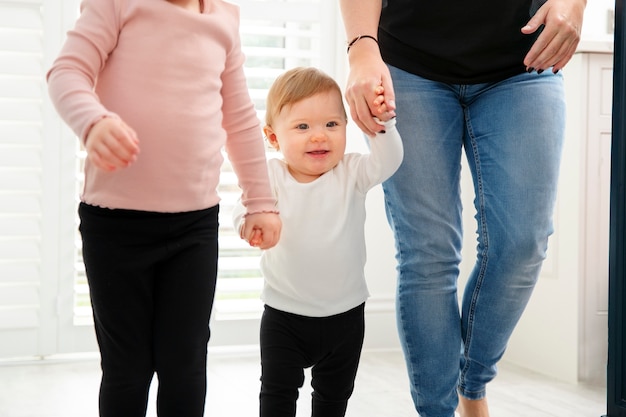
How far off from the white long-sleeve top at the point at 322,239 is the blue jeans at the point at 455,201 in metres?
0.07

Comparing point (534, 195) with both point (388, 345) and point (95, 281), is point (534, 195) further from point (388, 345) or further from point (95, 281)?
point (388, 345)

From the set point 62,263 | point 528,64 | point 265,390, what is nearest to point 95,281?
point 265,390

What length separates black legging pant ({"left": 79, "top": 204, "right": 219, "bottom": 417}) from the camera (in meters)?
1.22

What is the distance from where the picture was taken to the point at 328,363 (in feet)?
4.92

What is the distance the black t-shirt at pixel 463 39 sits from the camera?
148 centimetres

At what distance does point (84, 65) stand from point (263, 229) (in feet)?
1.33

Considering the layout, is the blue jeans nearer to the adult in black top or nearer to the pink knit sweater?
the adult in black top

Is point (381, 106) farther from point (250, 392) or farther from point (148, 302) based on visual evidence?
point (250, 392)

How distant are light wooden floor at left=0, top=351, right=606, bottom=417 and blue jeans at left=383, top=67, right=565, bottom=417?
577mm

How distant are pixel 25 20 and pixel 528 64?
1.76 metres

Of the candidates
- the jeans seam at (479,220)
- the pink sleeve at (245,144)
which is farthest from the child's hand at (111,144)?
the jeans seam at (479,220)

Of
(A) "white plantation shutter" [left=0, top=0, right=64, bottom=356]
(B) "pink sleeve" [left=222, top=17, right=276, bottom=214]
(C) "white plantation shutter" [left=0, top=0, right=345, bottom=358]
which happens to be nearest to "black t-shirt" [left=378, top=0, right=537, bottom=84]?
(B) "pink sleeve" [left=222, top=17, right=276, bottom=214]

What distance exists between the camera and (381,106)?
1.36 metres

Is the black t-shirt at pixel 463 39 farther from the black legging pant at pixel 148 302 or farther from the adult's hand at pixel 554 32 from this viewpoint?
the black legging pant at pixel 148 302
